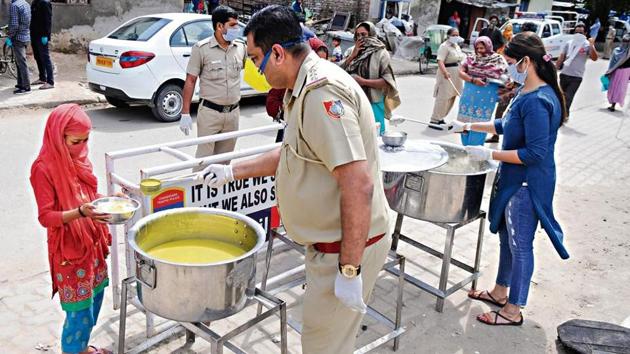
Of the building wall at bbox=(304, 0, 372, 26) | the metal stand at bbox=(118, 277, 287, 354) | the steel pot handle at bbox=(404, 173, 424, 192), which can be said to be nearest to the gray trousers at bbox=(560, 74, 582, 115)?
the steel pot handle at bbox=(404, 173, 424, 192)

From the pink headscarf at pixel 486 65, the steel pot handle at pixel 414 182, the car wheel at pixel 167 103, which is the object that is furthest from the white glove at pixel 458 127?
the car wheel at pixel 167 103

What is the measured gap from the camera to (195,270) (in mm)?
2229

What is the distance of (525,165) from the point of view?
3.72 m

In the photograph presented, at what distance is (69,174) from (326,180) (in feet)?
4.21

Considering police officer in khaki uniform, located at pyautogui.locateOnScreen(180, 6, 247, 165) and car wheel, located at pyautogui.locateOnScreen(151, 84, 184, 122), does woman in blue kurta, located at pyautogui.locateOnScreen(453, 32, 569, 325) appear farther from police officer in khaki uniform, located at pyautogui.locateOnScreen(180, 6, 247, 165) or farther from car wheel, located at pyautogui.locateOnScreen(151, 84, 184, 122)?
car wheel, located at pyautogui.locateOnScreen(151, 84, 184, 122)

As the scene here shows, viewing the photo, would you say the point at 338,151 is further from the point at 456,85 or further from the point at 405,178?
the point at 456,85

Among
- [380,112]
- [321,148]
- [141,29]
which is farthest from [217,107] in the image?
[141,29]

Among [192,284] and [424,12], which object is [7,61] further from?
[424,12]

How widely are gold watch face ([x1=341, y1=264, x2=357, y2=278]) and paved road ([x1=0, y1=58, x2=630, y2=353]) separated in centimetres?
155

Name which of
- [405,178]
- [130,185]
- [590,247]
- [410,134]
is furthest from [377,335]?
[410,134]

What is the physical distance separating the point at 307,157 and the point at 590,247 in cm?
440

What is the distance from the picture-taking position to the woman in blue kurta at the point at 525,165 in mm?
3555

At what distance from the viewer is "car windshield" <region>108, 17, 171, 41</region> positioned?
880cm

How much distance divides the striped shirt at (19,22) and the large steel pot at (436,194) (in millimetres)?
8380
